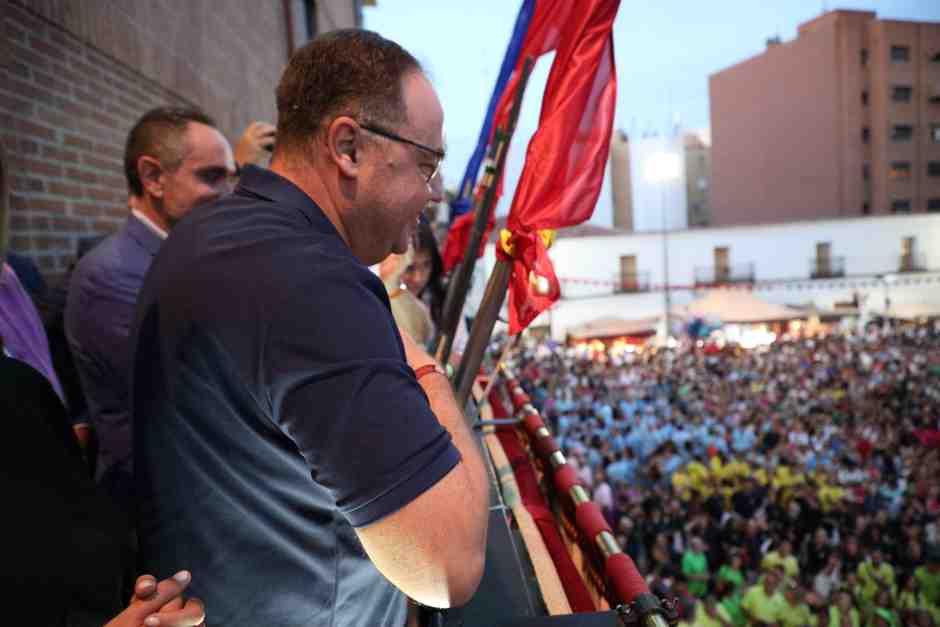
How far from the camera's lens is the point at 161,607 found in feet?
3.15

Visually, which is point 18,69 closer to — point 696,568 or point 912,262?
point 696,568

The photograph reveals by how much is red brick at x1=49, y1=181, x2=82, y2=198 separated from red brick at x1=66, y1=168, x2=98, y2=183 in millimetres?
44

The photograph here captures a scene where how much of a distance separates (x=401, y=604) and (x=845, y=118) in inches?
1561

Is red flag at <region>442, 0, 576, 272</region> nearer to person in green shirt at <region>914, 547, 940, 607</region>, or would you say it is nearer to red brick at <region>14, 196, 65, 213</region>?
red brick at <region>14, 196, 65, 213</region>

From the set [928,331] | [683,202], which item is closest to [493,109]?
[928,331]

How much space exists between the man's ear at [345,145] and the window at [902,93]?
40.7m

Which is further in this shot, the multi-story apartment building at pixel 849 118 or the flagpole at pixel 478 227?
the multi-story apartment building at pixel 849 118

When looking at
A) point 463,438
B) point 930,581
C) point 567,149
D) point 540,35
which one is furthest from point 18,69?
point 930,581

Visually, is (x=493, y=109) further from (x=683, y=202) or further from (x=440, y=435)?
(x=683, y=202)

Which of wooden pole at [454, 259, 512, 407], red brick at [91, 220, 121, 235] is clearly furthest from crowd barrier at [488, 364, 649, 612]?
red brick at [91, 220, 121, 235]

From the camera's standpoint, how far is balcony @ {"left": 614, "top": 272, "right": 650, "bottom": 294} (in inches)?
1206

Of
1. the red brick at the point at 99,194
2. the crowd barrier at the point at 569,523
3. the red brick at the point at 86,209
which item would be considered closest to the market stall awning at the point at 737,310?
the crowd barrier at the point at 569,523

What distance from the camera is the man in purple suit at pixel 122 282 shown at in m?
2.03

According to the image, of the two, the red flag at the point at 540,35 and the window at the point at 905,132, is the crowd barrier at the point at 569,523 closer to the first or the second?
the red flag at the point at 540,35
